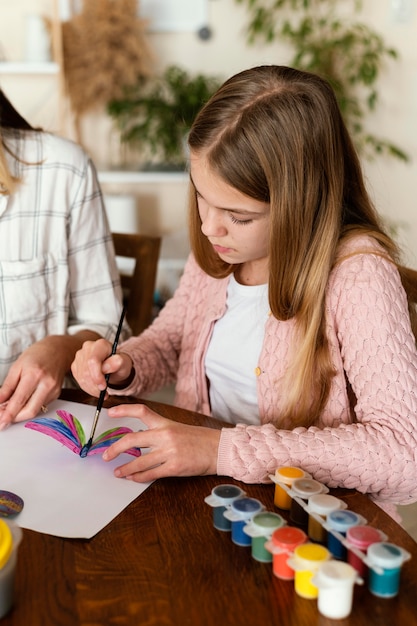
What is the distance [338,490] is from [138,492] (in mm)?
263

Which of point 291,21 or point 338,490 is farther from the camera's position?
point 291,21

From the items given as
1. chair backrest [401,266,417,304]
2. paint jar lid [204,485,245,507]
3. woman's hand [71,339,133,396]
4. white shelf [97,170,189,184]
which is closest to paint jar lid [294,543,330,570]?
paint jar lid [204,485,245,507]

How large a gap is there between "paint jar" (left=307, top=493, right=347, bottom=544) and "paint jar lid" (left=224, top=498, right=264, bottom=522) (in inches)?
2.2

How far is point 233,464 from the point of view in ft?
3.11

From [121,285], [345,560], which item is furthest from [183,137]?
[345,560]

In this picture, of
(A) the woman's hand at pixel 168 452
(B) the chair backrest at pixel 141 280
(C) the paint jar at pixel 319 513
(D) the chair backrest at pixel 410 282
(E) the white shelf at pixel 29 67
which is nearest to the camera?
(C) the paint jar at pixel 319 513

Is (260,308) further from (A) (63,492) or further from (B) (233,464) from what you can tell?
(A) (63,492)

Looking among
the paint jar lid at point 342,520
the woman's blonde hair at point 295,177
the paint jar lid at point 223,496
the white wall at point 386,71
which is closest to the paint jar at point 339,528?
the paint jar lid at point 342,520

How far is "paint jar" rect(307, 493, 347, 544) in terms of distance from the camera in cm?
79

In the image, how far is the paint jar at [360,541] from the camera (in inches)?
28.6

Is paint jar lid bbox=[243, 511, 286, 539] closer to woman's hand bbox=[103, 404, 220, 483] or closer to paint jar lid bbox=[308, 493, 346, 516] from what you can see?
paint jar lid bbox=[308, 493, 346, 516]

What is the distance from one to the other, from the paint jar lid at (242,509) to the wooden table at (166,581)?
40mm

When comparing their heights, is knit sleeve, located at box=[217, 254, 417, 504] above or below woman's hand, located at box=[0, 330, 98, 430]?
above

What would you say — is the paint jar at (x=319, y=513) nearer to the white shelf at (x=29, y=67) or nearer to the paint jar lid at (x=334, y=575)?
the paint jar lid at (x=334, y=575)
